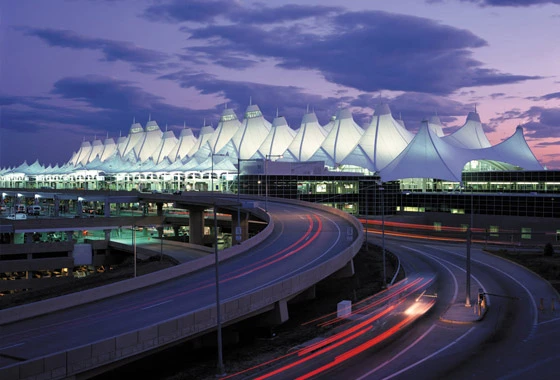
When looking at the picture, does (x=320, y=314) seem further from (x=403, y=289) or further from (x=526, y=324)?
(x=526, y=324)

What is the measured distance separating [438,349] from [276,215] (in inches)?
1489

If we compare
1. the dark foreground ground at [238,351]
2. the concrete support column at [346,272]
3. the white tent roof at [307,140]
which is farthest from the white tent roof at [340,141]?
the dark foreground ground at [238,351]

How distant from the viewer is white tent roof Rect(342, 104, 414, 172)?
9962cm

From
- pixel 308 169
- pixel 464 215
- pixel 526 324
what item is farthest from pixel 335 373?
pixel 308 169

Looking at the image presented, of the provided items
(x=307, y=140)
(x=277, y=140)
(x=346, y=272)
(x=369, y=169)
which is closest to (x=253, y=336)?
(x=346, y=272)

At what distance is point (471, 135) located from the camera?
336ft

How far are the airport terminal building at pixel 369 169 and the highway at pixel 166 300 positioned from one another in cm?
1824

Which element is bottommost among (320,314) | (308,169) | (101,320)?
(320,314)

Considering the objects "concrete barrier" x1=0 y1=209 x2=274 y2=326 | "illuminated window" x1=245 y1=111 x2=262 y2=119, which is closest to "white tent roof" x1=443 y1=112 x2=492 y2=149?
"illuminated window" x1=245 y1=111 x2=262 y2=119

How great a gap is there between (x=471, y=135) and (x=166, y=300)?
285 ft

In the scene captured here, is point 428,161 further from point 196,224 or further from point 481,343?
point 481,343

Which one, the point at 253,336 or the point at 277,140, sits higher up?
the point at 277,140

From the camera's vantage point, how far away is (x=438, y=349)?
2211cm

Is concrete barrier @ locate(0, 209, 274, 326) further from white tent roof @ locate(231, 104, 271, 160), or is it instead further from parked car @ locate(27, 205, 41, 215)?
white tent roof @ locate(231, 104, 271, 160)
